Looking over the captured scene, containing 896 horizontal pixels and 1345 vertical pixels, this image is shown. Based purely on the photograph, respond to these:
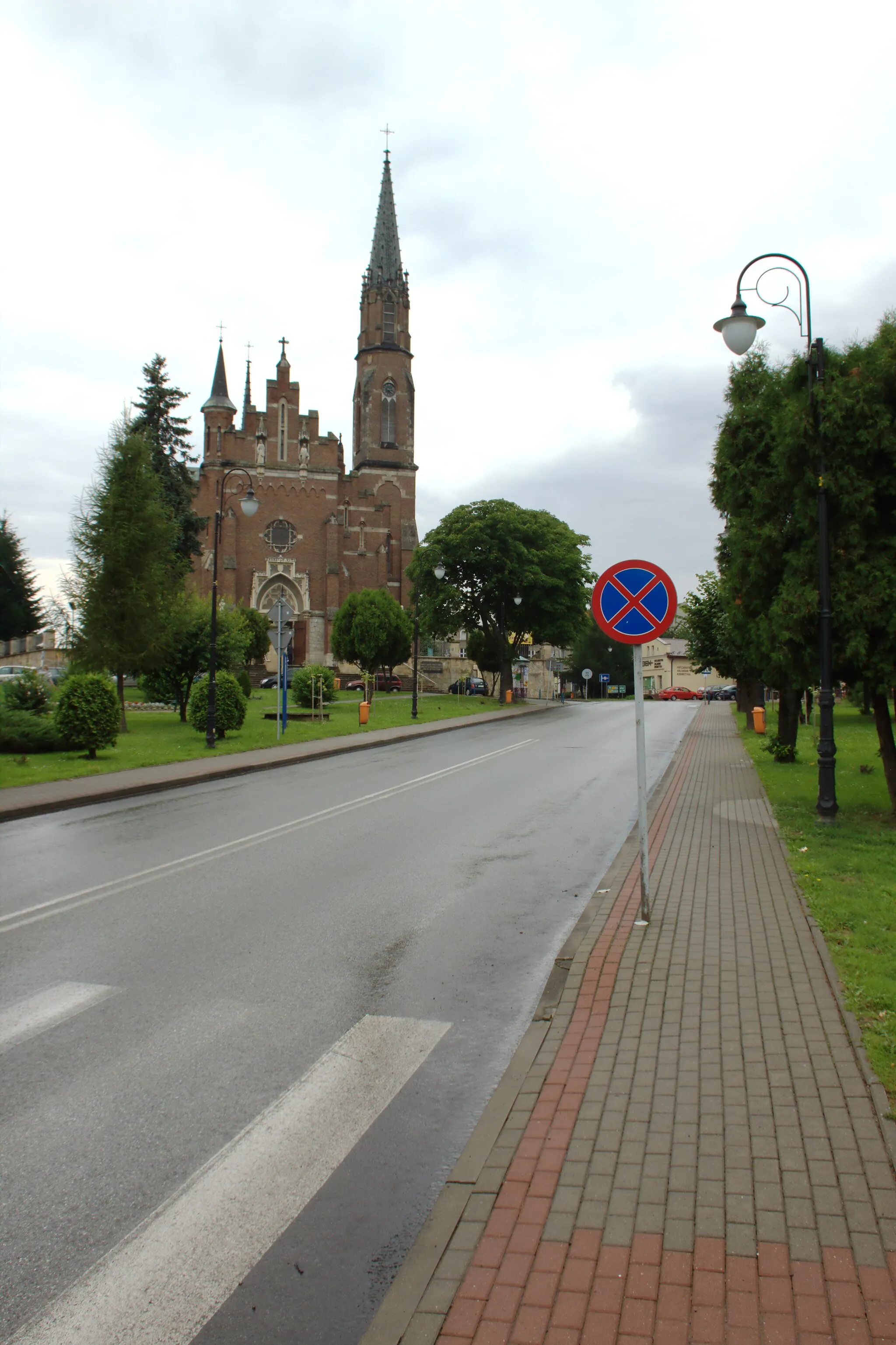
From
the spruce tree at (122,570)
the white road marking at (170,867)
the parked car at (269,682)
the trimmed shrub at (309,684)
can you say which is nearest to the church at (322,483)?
the parked car at (269,682)

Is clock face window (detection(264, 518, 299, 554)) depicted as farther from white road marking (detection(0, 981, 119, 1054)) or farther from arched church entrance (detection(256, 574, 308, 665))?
white road marking (detection(0, 981, 119, 1054))

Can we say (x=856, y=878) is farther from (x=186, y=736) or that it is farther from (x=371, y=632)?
(x=371, y=632)

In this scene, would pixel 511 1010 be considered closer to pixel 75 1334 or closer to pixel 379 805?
pixel 75 1334

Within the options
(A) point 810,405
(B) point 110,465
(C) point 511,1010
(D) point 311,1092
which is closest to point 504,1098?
(D) point 311,1092

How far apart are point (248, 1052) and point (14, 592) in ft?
180

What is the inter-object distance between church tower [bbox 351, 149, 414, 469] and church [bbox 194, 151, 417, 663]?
0.08m

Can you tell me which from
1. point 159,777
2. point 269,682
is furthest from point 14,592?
point 159,777

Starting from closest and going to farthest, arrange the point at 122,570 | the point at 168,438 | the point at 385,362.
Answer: the point at 122,570
the point at 168,438
the point at 385,362

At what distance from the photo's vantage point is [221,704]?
78.7 ft

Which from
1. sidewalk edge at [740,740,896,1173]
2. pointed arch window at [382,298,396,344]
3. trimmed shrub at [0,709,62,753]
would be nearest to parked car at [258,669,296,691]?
pointed arch window at [382,298,396,344]

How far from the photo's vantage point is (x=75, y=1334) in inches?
104

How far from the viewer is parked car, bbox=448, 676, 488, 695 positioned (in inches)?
2483

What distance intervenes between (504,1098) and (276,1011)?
170 centimetres

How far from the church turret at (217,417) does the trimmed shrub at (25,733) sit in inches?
1979
